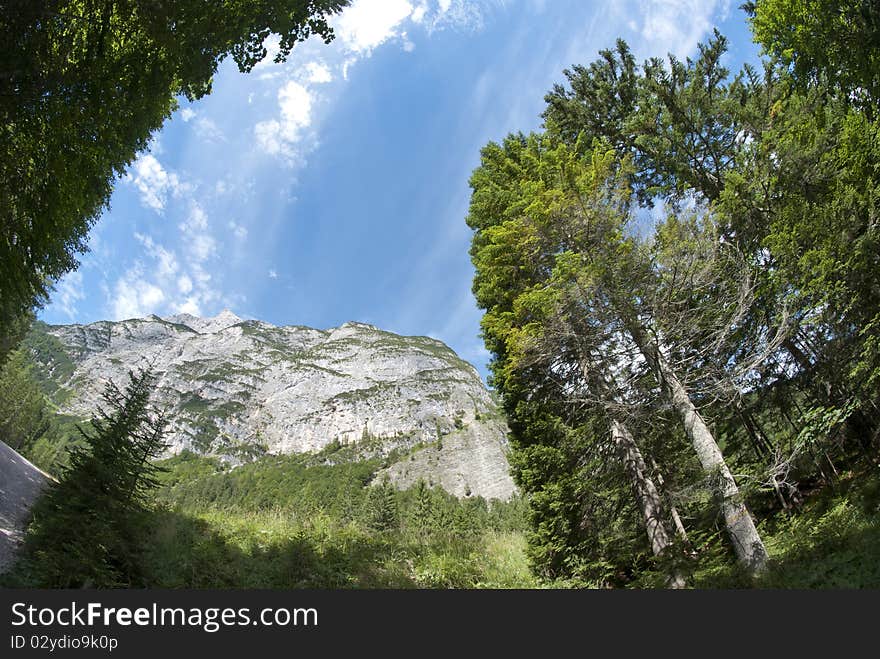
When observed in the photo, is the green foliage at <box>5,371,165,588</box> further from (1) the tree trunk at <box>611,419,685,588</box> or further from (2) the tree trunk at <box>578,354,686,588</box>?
(1) the tree trunk at <box>611,419,685,588</box>

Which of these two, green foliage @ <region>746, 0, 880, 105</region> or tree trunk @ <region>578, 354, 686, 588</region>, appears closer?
green foliage @ <region>746, 0, 880, 105</region>

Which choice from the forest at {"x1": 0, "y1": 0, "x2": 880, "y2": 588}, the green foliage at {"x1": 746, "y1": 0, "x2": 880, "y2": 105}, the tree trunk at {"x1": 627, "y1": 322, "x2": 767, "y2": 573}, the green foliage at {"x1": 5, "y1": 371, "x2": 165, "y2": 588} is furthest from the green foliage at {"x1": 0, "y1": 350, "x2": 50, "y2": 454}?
the green foliage at {"x1": 746, "y1": 0, "x2": 880, "y2": 105}

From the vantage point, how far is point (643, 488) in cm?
869

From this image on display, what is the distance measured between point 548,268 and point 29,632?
10.4 metres

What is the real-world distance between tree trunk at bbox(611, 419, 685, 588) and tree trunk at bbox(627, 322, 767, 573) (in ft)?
4.24

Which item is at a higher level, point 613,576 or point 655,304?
point 655,304

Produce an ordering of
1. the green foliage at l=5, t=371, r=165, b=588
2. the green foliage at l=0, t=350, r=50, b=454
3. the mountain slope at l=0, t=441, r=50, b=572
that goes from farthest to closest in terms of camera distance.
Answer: the green foliage at l=0, t=350, r=50, b=454 < the mountain slope at l=0, t=441, r=50, b=572 < the green foliage at l=5, t=371, r=165, b=588

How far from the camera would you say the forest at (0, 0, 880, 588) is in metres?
6.18

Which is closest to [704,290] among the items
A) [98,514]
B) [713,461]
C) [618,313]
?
[618,313]

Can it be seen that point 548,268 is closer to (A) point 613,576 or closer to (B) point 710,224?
(B) point 710,224

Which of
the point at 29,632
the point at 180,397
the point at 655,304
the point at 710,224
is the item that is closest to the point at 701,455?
the point at 655,304

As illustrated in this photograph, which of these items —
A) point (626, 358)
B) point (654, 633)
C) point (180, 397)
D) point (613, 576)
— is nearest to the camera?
point (654, 633)

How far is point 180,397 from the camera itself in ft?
636

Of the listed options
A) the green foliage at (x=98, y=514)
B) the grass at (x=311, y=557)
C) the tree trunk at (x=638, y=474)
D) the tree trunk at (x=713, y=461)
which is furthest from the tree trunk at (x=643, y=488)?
the green foliage at (x=98, y=514)
